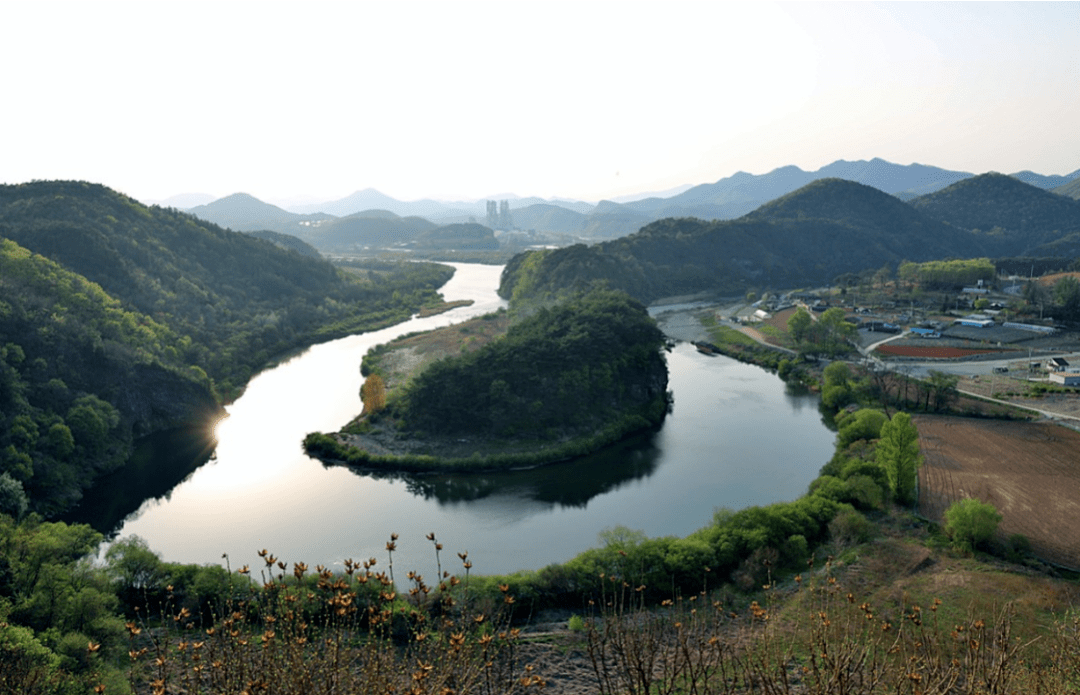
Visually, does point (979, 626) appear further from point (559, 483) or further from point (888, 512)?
point (559, 483)

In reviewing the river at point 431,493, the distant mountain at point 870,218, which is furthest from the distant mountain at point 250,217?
the river at point 431,493

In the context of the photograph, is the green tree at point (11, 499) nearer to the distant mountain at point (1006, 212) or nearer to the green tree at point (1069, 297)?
the green tree at point (1069, 297)

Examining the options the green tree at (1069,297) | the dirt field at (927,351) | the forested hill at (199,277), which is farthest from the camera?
the green tree at (1069,297)

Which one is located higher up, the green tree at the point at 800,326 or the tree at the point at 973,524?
the green tree at the point at 800,326

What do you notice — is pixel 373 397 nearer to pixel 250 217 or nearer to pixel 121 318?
pixel 121 318

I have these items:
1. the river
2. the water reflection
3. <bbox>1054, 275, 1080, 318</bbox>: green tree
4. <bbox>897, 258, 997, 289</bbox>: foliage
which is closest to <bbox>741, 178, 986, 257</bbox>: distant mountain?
<bbox>897, 258, 997, 289</bbox>: foliage
